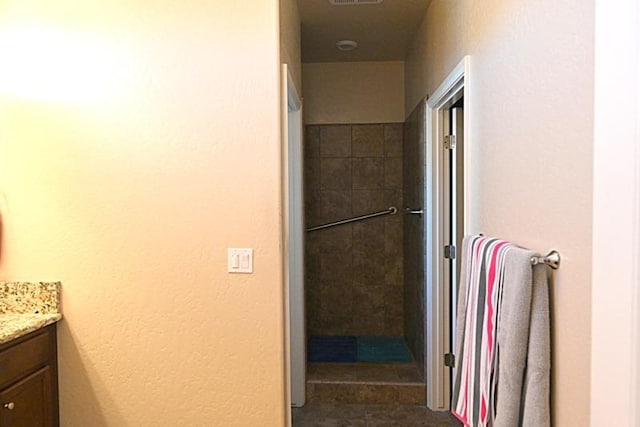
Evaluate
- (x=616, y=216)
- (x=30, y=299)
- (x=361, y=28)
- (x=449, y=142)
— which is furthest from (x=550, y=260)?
(x=361, y=28)

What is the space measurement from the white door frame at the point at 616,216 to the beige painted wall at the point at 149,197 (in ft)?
4.22

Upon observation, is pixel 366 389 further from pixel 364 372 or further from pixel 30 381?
pixel 30 381

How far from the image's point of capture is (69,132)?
2020 millimetres

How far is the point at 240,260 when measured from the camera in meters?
1.97

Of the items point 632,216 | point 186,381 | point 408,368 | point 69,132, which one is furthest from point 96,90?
point 408,368

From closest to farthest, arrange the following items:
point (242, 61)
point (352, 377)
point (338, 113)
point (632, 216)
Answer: point (632, 216)
point (242, 61)
point (352, 377)
point (338, 113)

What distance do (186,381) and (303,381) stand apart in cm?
117

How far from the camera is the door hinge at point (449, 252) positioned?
9.16ft

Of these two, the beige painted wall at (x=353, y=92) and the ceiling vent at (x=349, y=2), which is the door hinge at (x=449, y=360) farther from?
the ceiling vent at (x=349, y=2)

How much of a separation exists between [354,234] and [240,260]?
2327 mm

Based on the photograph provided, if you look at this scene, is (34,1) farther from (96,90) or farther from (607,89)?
(607,89)

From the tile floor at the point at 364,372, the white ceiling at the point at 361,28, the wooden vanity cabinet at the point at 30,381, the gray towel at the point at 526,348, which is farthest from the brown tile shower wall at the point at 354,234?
the gray towel at the point at 526,348

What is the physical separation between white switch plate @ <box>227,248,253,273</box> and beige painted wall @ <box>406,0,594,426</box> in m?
0.99

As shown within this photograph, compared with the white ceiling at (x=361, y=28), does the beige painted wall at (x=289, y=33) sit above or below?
below
